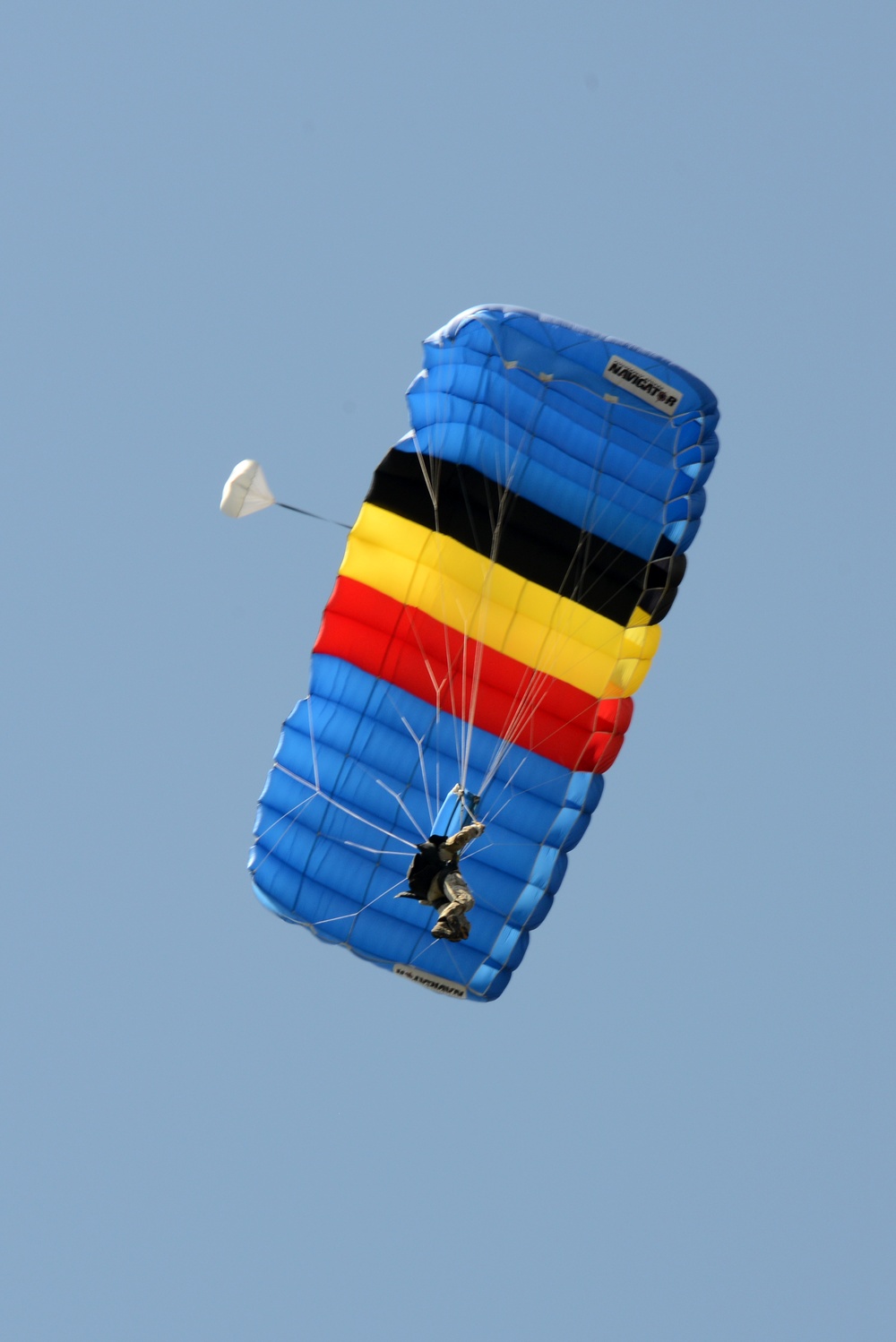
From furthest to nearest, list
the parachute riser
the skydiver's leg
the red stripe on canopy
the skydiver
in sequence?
the red stripe on canopy, the parachute riser, the skydiver, the skydiver's leg

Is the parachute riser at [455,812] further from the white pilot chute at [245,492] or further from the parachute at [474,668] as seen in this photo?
the white pilot chute at [245,492]

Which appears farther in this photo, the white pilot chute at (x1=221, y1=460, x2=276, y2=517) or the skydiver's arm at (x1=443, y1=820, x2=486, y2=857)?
A: the white pilot chute at (x1=221, y1=460, x2=276, y2=517)

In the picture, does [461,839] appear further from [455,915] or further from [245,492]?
[245,492]

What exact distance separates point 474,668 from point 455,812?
1.30m

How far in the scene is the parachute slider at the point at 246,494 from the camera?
708 inches

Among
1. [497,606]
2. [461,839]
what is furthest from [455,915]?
[497,606]

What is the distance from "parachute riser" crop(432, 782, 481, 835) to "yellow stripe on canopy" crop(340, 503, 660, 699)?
1341 mm

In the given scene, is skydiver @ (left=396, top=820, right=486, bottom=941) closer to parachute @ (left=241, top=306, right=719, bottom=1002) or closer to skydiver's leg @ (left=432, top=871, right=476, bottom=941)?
skydiver's leg @ (left=432, top=871, right=476, bottom=941)

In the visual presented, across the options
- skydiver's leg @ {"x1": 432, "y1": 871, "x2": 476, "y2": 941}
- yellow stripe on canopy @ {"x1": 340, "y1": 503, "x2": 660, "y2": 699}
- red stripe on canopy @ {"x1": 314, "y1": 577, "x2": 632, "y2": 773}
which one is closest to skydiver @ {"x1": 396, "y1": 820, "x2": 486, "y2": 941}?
skydiver's leg @ {"x1": 432, "y1": 871, "x2": 476, "y2": 941}

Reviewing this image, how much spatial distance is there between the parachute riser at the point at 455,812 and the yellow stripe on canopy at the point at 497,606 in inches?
52.8

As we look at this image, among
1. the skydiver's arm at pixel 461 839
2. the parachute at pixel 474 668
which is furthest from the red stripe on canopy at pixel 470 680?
the skydiver's arm at pixel 461 839

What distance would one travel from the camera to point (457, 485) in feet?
59.6

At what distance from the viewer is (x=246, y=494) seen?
18.0 metres

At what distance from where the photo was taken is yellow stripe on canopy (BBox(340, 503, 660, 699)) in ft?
59.8
